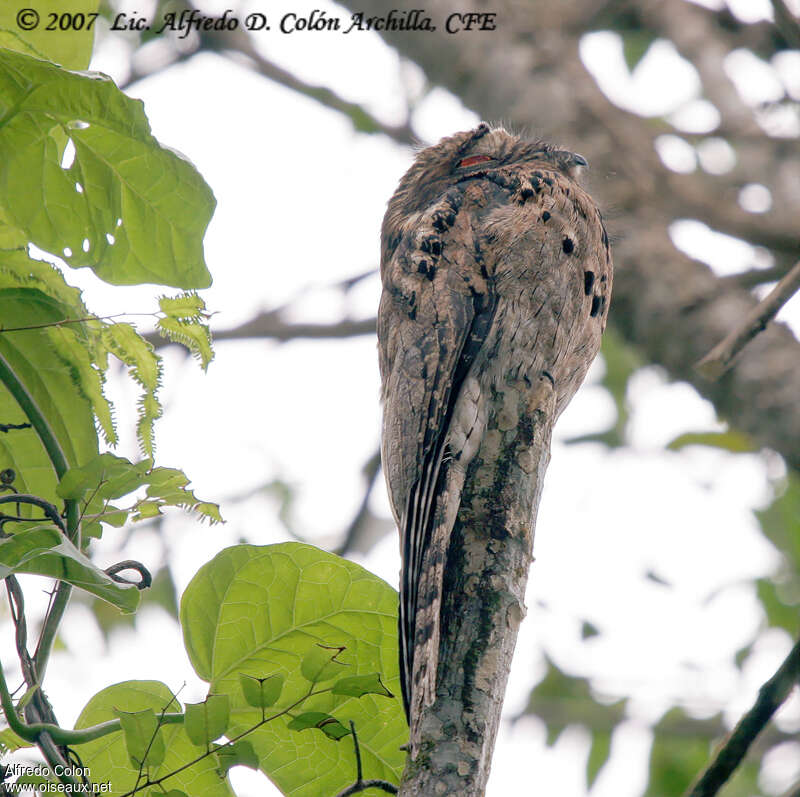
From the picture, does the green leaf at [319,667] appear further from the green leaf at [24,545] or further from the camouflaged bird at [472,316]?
the camouflaged bird at [472,316]

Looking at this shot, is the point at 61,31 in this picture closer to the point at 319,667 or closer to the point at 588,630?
the point at 319,667

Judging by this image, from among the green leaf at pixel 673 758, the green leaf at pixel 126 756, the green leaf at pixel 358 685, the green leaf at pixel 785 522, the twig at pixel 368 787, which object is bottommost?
the green leaf at pixel 673 758

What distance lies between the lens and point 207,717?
1367 mm

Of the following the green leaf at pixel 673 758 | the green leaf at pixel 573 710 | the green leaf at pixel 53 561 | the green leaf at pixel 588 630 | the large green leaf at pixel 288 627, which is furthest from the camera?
the green leaf at pixel 588 630

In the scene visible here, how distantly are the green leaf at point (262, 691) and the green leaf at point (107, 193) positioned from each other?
0.67 meters

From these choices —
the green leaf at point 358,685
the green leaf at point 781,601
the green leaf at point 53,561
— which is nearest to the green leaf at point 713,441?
the green leaf at point 781,601

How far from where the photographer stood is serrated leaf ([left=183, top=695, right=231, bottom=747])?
4.47 ft

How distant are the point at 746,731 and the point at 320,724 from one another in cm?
62

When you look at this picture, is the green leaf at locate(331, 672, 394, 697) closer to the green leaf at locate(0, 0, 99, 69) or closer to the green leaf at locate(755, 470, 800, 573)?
the green leaf at locate(0, 0, 99, 69)

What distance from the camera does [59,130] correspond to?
5.10ft

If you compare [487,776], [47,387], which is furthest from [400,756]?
[47,387]

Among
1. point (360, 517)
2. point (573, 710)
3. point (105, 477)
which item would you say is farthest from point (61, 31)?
point (573, 710)

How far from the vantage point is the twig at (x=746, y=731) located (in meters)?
1.33

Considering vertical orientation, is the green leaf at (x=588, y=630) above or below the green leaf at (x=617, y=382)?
below
